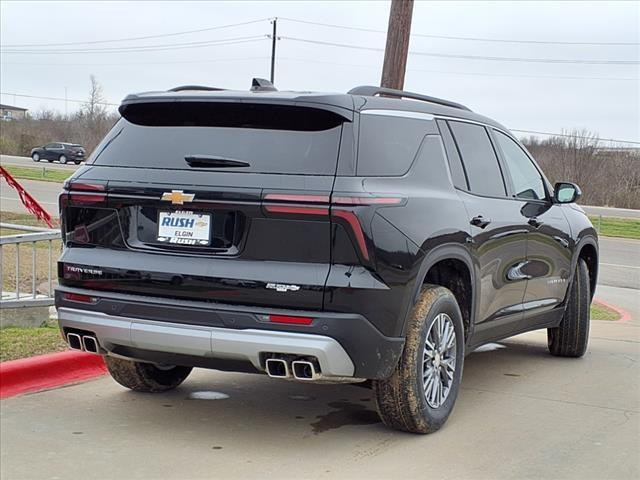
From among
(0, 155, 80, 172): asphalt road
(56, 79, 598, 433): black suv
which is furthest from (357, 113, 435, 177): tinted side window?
(0, 155, 80, 172): asphalt road

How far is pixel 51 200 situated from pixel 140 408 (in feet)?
70.6

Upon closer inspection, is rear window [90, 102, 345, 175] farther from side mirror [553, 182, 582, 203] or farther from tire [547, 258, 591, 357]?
tire [547, 258, 591, 357]

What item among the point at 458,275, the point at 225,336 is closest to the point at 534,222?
the point at 458,275

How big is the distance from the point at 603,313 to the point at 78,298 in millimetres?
8517

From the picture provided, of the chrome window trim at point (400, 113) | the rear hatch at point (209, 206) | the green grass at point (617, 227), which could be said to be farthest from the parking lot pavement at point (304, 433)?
the green grass at point (617, 227)

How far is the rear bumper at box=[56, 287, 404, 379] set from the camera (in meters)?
4.46

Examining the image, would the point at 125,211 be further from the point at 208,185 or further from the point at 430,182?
the point at 430,182

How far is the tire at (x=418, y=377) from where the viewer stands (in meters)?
4.92

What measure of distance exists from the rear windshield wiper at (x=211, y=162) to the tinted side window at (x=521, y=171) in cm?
248

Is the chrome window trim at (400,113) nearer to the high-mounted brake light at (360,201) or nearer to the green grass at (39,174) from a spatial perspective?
the high-mounted brake light at (360,201)

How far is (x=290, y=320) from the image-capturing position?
14.7 ft

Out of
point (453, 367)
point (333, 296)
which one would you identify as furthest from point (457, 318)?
point (333, 296)

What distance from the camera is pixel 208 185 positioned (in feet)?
15.4

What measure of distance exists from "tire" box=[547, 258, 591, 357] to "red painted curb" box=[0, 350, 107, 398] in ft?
12.7
